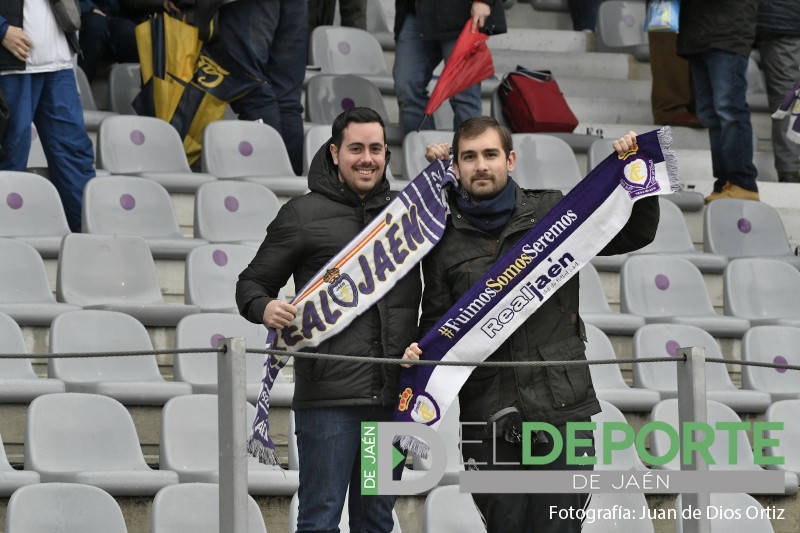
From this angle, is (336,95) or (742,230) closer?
(742,230)

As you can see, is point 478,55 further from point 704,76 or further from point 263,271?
point 263,271

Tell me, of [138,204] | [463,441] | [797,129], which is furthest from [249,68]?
[463,441]

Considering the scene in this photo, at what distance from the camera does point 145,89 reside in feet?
25.9

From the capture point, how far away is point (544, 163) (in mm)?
7949

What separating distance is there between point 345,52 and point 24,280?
10.1 ft

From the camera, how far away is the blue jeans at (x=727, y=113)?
26.3ft

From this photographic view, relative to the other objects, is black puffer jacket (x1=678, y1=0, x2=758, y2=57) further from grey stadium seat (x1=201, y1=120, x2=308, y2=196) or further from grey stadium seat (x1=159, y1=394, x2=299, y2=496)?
grey stadium seat (x1=159, y1=394, x2=299, y2=496)

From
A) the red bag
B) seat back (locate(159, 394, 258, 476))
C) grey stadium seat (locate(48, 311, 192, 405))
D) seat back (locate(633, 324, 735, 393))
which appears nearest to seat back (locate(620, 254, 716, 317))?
seat back (locate(633, 324, 735, 393))

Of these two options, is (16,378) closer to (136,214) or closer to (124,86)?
(136,214)

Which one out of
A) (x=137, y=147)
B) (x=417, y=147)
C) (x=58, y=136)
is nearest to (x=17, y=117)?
(x=58, y=136)

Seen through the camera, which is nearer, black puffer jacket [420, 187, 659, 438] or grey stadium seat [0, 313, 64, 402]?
black puffer jacket [420, 187, 659, 438]

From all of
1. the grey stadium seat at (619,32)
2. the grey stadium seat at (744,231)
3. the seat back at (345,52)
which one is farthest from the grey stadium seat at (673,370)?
the grey stadium seat at (619,32)

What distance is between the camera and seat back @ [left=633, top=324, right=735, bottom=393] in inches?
259

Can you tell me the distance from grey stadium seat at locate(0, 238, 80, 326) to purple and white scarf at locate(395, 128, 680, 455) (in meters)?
2.18
